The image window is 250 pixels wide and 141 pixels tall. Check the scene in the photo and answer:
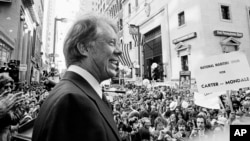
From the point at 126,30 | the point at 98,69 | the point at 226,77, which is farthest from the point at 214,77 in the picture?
the point at 126,30

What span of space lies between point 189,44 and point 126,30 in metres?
20.9

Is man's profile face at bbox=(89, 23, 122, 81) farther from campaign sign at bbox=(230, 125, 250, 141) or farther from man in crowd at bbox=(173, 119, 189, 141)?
man in crowd at bbox=(173, 119, 189, 141)

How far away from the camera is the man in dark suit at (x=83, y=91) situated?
1.02 meters

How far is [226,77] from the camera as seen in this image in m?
4.08

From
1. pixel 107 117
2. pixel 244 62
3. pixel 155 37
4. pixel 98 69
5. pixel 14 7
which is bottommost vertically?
pixel 107 117

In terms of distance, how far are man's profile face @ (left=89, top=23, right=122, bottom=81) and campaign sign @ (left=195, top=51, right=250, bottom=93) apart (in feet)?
10.9

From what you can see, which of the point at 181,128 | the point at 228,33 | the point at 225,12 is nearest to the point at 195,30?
the point at 228,33

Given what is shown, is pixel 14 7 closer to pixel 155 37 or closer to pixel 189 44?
pixel 155 37

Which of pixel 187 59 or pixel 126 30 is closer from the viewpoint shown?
pixel 187 59

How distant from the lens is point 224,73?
411 cm

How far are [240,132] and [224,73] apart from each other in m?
2.80

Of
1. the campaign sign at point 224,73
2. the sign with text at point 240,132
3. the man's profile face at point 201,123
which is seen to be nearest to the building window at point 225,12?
the man's profile face at point 201,123

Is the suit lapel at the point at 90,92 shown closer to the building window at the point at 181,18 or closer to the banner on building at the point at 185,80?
the banner on building at the point at 185,80

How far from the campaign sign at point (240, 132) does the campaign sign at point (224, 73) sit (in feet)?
8.61
